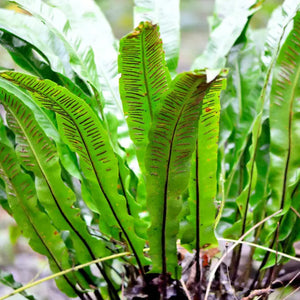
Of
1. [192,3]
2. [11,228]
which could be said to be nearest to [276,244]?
[11,228]

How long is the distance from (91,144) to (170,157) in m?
0.11

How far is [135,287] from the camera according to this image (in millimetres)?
661

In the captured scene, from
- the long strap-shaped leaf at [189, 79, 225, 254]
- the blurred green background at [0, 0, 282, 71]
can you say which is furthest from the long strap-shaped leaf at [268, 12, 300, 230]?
the blurred green background at [0, 0, 282, 71]

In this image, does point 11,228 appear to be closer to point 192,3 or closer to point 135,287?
point 135,287

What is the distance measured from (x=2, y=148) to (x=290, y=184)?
43 cm

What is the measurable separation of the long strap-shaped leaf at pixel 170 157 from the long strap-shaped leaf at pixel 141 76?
0.21 ft

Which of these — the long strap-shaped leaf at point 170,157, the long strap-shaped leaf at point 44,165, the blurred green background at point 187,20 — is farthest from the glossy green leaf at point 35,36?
the blurred green background at point 187,20

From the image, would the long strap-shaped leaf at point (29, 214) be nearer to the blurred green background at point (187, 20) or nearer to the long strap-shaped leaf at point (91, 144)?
the long strap-shaped leaf at point (91, 144)

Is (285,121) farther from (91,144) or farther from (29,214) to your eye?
(29,214)

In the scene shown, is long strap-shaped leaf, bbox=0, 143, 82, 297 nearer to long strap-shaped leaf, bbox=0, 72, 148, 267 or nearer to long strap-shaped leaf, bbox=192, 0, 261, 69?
long strap-shaped leaf, bbox=0, 72, 148, 267

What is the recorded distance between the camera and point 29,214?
25.2 inches

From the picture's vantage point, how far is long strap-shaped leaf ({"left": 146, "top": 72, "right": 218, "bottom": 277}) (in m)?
0.45

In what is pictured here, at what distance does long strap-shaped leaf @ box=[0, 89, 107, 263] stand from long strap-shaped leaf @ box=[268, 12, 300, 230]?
0.29 meters

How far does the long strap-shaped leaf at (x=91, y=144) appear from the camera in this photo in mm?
490
